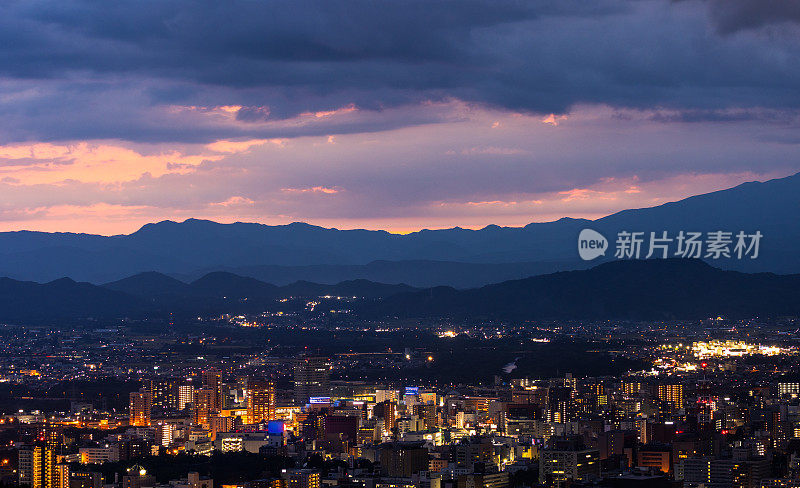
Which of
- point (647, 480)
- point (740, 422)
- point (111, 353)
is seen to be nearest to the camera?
point (647, 480)

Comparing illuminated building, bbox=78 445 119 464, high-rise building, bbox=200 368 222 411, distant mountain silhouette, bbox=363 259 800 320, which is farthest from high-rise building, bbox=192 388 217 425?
distant mountain silhouette, bbox=363 259 800 320

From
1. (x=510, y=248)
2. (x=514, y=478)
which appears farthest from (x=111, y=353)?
(x=510, y=248)

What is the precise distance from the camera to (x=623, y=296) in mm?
117562

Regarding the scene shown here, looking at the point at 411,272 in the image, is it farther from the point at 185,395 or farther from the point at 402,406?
the point at 402,406

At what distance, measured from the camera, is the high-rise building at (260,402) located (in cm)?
5634

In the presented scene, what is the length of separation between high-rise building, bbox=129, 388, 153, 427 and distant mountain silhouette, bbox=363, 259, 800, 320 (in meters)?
57.4

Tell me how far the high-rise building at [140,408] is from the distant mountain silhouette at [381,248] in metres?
88.0

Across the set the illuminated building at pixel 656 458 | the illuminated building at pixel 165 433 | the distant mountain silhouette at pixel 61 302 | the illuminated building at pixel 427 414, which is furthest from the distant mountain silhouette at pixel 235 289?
the illuminated building at pixel 656 458

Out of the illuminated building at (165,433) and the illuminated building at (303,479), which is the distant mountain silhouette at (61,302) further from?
the illuminated building at (303,479)

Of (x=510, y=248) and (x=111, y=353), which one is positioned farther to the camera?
(x=510, y=248)

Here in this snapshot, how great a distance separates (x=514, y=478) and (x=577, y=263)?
115458 millimetres

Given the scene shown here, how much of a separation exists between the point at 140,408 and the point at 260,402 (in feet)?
14.4

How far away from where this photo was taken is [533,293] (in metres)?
120

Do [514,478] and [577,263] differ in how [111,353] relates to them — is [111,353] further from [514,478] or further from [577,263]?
[577,263]
